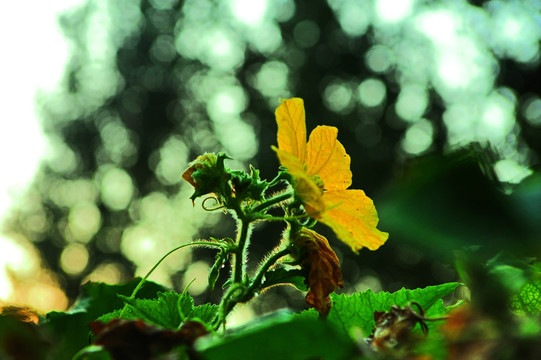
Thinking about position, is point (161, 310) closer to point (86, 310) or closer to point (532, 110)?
point (86, 310)

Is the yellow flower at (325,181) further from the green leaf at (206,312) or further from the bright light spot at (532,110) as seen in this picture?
the bright light spot at (532,110)

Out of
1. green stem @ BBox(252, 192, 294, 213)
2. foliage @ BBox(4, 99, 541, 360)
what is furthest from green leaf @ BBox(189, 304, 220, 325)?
green stem @ BBox(252, 192, 294, 213)

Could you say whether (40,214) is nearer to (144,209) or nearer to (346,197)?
(144,209)

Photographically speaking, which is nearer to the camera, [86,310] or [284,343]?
[284,343]

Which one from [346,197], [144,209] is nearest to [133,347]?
[346,197]

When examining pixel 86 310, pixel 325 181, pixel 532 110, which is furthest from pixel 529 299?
pixel 532 110

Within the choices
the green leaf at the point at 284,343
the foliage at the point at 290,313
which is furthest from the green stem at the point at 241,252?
the green leaf at the point at 284,343
